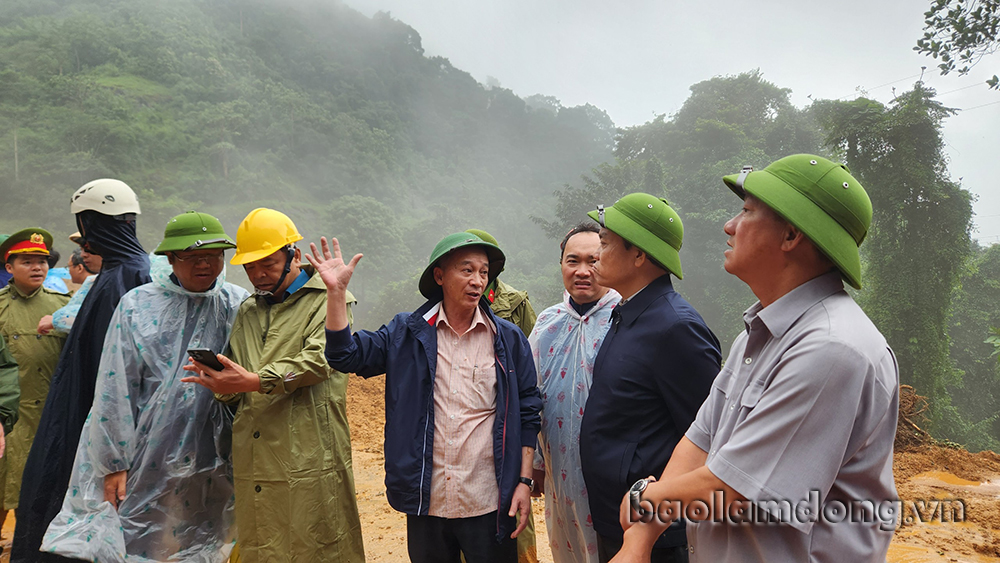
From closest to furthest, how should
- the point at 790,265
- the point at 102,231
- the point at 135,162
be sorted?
the point at 790,265 → the point at 102,231 → the point at 135,162

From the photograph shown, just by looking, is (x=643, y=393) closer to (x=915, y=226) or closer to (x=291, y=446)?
(x=291, y=446)

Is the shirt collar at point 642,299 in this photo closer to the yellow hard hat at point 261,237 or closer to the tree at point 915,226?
the yellow hard hat at point 261,237

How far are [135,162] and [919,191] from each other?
89.6 ft

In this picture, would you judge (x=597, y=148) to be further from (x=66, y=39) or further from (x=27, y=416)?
(x=27, y=416)

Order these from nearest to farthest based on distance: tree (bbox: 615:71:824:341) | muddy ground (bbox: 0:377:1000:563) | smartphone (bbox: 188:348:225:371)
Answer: smartphone (bbox: 188:348:225:371), muddy ground (bbox: 0:377:1000:563), tree (bbox: 615:71:824:341)

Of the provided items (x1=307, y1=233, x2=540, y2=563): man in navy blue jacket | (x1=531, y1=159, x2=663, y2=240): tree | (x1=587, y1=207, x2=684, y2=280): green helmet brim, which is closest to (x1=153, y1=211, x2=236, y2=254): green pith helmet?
(x1=307, y1=233, x2=540, y2=563): man in navy blue jacket

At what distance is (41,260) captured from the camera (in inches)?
171

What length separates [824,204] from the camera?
1285 millimetres

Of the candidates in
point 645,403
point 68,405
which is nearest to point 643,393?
point 645,403

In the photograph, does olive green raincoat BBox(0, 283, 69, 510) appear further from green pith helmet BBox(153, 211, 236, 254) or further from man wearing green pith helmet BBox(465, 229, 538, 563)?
man wearing green pith helmet BBox(465, 229, 538, 563)

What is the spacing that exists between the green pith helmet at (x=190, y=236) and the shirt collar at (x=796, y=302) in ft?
7.83

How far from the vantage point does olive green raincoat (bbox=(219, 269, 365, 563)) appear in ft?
8.21

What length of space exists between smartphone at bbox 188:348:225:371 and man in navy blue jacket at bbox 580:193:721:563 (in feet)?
5.00

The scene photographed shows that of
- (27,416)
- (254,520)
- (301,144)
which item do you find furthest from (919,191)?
(301,144)
